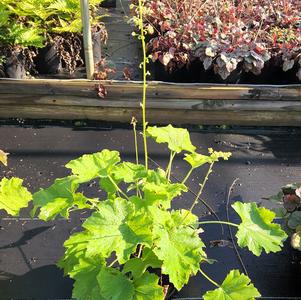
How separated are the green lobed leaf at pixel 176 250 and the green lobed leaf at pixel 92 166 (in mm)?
304

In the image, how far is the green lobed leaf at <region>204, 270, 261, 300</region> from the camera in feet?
5.15

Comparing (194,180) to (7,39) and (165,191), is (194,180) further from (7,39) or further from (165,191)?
(7,39)

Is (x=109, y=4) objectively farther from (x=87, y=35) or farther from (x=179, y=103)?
(x=179, y=103)

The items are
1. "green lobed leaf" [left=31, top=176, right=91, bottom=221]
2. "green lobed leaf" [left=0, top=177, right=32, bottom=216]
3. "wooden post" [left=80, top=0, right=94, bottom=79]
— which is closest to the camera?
"green lobed leaf" [left=31, top=176, right=91, bottom=221]

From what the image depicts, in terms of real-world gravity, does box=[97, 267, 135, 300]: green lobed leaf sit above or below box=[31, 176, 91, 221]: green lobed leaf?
below

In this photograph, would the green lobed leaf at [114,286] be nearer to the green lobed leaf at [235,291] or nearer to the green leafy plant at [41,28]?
the green lobed leaf at [235,291]

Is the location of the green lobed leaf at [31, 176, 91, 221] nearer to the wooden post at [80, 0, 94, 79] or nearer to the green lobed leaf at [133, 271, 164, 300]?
the green lobed leaf at [133, 271, 164, 300]

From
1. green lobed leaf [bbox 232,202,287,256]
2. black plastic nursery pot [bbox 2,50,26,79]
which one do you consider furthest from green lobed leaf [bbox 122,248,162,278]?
black plastic nursery pot [bbox 2,50,26,79]

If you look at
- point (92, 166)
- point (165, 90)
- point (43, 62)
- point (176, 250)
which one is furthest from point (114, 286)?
point (43, 62)

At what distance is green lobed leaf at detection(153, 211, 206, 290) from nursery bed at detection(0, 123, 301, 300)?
2.22 feet

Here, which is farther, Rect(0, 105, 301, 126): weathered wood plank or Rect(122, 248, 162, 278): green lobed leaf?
Rect(0, 105, 301, 126): weathered wood plank

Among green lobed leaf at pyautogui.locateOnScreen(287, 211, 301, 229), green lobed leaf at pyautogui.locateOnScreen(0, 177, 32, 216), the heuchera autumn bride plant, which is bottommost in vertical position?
green lobed leaf at pyautogui.locateOnScreen(287, 211, 301, 229)

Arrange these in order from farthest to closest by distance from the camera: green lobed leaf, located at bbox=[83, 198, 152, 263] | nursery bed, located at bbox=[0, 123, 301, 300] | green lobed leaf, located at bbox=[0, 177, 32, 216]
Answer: nursery bed, located at bbox=[0, 123, 301, 300], green lobed leaf, located at bbox=[0, 177, 32, 216], green lobed leaf, located at bbox=[83, 198, 152, 263]

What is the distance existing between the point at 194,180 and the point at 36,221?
102 cm
